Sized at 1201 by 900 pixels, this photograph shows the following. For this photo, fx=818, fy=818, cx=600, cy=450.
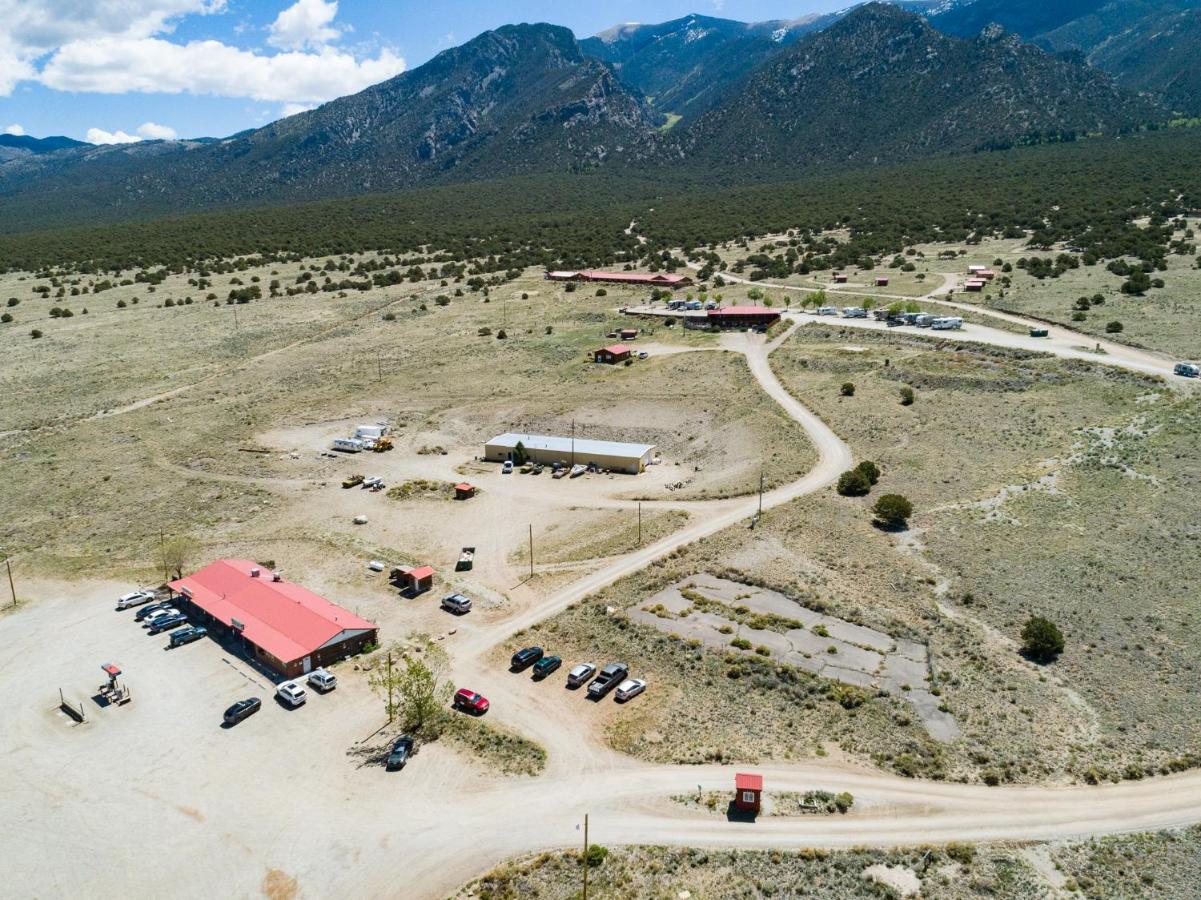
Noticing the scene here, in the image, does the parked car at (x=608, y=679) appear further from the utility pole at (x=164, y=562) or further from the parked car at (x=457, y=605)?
the utility pole at (x=164, y=562)

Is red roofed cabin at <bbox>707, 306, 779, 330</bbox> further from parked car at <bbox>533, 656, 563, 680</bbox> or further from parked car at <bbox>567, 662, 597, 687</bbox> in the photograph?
parked car at <bbox>567, 662, 597, 687</bbox>

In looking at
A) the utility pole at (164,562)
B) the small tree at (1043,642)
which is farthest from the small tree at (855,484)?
the utility pole at (164,562)

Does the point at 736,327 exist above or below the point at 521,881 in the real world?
above

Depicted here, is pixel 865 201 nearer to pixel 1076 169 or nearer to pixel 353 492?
pixel 1076 169

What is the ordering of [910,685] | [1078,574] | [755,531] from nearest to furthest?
[910,685] < [1078,574] < [755,531]

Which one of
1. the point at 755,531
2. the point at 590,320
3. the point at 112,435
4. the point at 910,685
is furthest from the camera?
the point at 590,320

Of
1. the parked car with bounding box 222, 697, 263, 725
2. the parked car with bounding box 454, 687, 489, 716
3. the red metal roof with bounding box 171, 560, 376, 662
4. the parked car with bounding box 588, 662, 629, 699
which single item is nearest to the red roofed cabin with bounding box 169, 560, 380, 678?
the red metal roof with bounding box 171, 560, 376, 662

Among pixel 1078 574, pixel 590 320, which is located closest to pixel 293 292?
pixel 590 320
